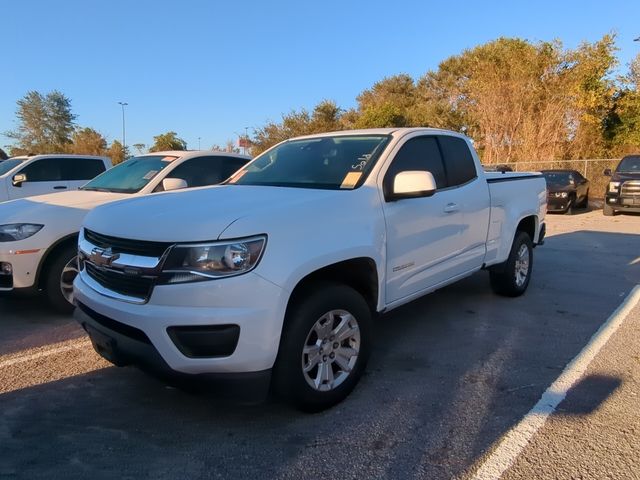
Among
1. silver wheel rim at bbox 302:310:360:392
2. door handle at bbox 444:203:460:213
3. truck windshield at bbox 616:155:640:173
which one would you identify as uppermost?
truck windshield at bbox 616:155:640:173

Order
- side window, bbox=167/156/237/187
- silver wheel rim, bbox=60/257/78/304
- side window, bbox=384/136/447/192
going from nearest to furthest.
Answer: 1. side window, bbox=384/136/447/192
2. silver wheel rim, bbox=60/257/78/304
3. side window, bbox=167/156/237/187

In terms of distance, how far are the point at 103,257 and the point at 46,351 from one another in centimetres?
181

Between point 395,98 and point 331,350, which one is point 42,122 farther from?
point 331,350

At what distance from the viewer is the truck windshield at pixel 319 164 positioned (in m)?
3.70

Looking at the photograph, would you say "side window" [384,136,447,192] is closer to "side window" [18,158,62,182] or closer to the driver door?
the driver door

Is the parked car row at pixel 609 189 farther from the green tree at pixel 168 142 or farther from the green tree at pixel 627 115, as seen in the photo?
the green tree at pixel 168 142

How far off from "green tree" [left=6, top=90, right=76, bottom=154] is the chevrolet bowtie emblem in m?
53.7

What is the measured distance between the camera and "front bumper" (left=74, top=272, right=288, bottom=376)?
8.58ft

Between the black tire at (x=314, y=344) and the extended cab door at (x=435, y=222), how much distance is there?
458 millimetres

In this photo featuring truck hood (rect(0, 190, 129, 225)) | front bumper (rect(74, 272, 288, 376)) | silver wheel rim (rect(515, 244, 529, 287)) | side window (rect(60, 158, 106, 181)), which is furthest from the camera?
side window (rect(60, 158, 106, 181))

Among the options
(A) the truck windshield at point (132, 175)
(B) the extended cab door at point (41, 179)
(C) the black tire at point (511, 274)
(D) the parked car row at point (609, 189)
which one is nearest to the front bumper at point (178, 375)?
(A) the truck windshield at point (132, 175)

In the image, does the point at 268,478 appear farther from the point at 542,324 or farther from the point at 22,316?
the point at 22,316

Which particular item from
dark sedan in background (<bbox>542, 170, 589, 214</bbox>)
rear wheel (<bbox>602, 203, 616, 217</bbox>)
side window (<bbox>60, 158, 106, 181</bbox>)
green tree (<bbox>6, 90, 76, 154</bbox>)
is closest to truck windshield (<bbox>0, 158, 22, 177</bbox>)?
side window (<bbox>60, 158, 106, 181</bbox>)

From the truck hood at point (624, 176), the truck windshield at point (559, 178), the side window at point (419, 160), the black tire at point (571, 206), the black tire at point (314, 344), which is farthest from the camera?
the truck windshield at point (559, 178)
